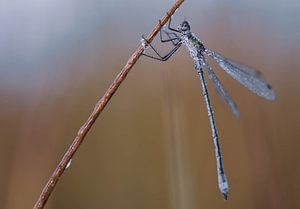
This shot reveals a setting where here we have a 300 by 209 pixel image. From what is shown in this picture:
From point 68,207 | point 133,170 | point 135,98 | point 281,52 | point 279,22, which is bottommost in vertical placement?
point 68,207

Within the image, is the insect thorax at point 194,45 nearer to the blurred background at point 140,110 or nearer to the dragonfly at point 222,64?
the dragonfly at point 222,64

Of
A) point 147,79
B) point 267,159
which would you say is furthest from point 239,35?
point 267,159

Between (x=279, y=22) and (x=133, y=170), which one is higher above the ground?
(x=279, y=22)

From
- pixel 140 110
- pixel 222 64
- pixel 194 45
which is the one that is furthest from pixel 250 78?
pixel 140 110

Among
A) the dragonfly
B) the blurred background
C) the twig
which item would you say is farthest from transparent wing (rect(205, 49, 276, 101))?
the twig

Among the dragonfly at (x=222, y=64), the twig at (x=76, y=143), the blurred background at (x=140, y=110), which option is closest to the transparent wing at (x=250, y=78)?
the dragonfly at (x=222, y=64)

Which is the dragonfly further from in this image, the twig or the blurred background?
the twig

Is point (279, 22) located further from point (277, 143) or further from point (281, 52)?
point (277, 143)
